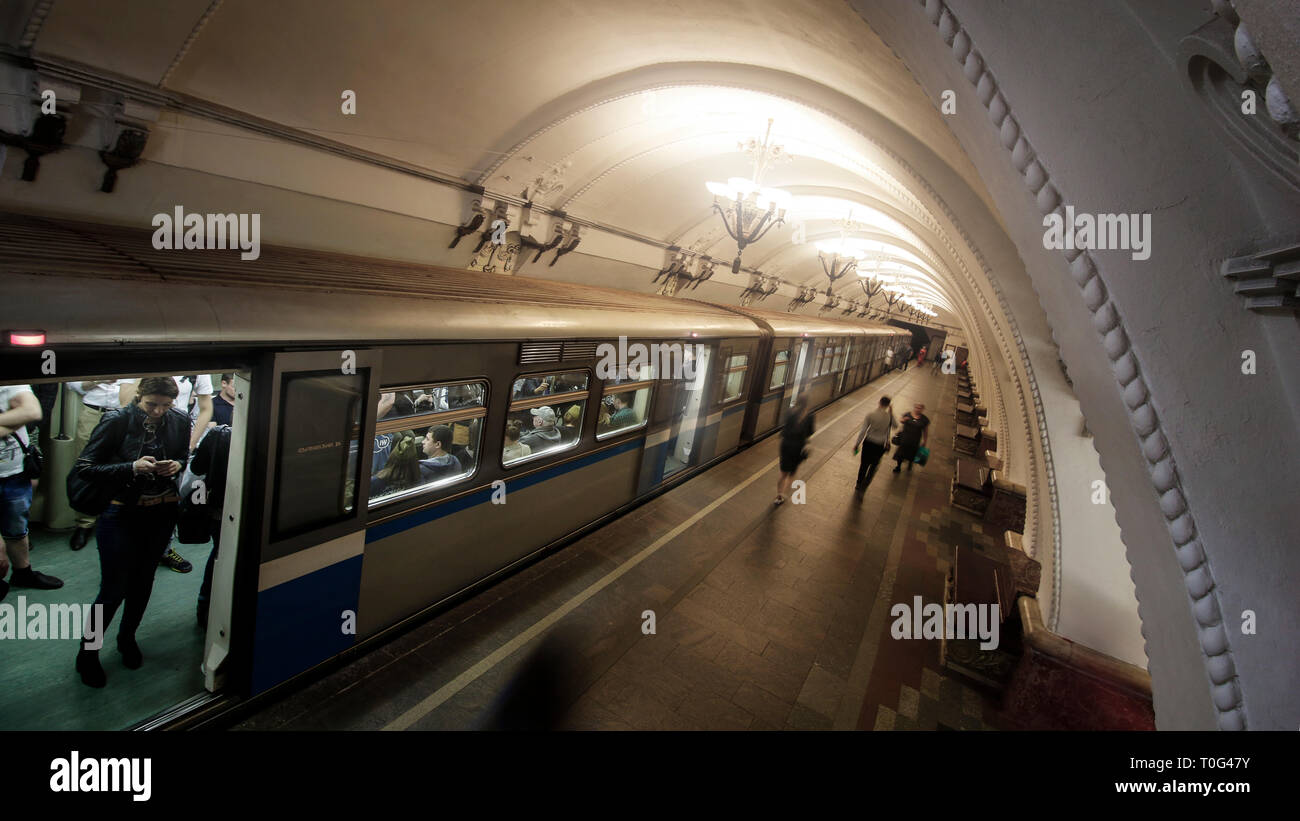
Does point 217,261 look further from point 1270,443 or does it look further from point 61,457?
point 1270,443

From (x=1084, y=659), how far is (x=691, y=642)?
303cm

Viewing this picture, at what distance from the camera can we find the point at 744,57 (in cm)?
542

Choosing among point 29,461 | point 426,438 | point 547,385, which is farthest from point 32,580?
point 547,385

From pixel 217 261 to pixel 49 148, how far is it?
218 cm

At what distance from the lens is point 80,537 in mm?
4824

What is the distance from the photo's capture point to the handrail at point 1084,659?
3861 millimetres

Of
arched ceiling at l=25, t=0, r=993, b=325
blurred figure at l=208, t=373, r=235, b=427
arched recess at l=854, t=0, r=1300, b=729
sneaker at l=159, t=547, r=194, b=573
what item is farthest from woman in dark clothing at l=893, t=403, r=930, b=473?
sneaker at l=159, t=547, r=194, b=573

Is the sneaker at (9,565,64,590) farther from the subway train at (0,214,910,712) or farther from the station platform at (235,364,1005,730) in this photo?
the station platform at (235,364,1005,730)

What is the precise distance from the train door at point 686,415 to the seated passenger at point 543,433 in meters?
2.18

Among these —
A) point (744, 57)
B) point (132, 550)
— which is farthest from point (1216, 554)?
point (744, 57)

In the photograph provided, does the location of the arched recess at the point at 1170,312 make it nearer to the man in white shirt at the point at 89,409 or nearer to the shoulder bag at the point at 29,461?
the shoulder bag at the point at 29,461

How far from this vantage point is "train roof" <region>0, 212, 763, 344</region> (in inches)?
92.1

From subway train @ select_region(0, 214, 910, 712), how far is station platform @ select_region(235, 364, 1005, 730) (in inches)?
13.1

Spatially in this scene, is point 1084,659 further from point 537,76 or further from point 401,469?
point 537,76
